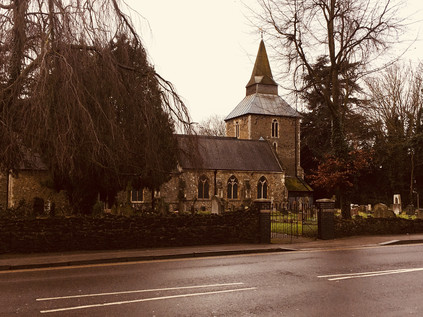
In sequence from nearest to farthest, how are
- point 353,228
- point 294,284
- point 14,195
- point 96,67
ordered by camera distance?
1. point 294,284
2. point 96,67
3. point 353,228
4. point 14,195

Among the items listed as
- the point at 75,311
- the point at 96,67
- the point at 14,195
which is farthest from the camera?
the point at 14,195

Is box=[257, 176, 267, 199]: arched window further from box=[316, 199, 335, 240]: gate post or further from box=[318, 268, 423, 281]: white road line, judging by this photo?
box=[318, 268, 423, 281]: white road line

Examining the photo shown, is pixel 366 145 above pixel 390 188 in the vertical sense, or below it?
above

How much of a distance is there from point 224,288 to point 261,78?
46139 mm

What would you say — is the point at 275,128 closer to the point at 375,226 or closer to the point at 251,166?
the point at 251,166

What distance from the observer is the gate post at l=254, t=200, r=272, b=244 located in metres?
15.3

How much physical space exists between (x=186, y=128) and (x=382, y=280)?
245 inches

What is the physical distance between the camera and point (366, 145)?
145 feet

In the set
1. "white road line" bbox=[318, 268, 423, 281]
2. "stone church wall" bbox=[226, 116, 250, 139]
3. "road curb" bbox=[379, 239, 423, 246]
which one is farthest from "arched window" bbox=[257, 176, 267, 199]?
"white road line" bbox=[318, 268, 423, 281]

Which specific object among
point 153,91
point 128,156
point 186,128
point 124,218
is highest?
point 153,91

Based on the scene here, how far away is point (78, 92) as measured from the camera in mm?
10078

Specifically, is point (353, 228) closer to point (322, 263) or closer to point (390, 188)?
point (322, 263)

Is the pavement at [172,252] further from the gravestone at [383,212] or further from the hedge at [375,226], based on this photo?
the gravestone at [383,212]

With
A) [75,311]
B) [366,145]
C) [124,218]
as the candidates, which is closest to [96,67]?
[124,218]
